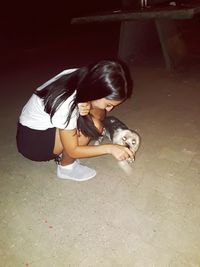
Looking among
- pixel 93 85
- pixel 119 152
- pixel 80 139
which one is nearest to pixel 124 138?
pixel 80 139

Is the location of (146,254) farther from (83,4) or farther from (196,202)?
(83,4)

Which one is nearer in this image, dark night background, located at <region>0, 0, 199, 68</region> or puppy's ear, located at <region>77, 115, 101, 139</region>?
puppy's ear, located at <region>77, 115, 101, 139</region>

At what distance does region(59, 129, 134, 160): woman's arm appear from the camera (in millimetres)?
1765

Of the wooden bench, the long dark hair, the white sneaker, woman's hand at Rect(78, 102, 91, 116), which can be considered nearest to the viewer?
the long dark hair

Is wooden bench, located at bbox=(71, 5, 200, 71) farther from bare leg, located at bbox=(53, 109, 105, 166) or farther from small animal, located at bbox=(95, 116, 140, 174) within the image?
bare leg, located at bbox=(53, 109, 105, 166)

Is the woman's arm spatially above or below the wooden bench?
below

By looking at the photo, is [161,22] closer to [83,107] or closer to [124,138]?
[124,138]

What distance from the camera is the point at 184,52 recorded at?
396cm

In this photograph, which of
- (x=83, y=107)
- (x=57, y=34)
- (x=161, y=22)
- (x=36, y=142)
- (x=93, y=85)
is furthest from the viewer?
(x=57, y=34)

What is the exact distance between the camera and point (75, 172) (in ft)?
7.20

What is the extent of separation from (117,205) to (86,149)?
442 millimetres

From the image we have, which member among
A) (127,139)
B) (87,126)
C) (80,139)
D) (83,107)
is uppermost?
(83,107)

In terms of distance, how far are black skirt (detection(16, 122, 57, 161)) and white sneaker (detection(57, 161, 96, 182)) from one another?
0.16 m

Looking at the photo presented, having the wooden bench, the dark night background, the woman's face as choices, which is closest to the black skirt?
the woman's face
